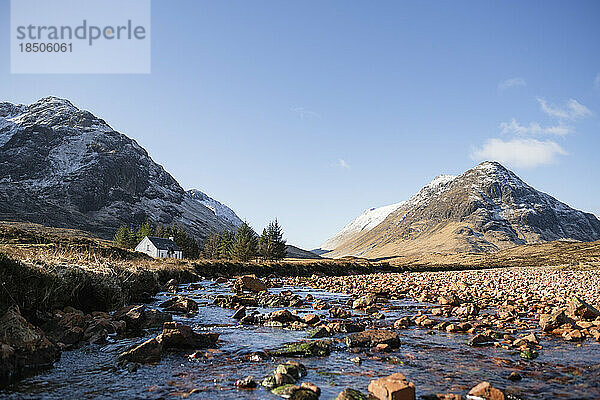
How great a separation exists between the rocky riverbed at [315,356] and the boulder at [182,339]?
0.04 metres

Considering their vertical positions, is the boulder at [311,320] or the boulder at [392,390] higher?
the boulder at [392,390]

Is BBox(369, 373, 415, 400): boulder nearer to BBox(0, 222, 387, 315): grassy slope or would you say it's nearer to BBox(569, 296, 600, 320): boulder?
BBox(0, 222, 387, 315): grassy slope

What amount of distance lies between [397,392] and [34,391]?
29.7 feet

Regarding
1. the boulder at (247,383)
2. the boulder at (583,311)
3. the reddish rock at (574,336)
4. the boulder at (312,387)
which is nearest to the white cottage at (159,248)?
the boulder at (583,311)

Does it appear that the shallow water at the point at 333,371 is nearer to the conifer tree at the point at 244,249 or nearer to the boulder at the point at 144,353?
the boulder at the point at 144,353

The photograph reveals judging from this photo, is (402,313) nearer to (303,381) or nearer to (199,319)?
(199,319)

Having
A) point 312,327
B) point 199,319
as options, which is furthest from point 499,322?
point 199,319

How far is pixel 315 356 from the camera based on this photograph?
1336cm

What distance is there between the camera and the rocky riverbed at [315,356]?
32.7 ft

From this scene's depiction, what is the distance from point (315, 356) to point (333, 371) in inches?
71.8

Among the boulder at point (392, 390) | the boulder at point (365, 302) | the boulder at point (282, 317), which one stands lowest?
the boulder at point (365, 302)

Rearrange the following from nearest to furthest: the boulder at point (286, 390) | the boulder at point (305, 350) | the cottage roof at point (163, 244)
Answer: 1. the boulder at point (286, 390)
2. the boulder at point (305, 350)
3. the cottage roof at point (163, 244)

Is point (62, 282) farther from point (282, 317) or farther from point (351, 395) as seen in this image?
point (351, 395)

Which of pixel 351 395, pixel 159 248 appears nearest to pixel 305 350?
pixel 351 395
